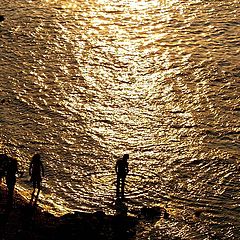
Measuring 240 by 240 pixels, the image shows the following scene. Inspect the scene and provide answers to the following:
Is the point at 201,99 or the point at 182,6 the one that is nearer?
the point at 201,99

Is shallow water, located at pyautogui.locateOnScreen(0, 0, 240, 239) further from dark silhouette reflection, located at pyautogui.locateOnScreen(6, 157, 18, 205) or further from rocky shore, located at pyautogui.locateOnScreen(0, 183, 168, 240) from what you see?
dark silhouette reflection, located at pyautogui.locateOnScreen(6, 157, 18, 205)

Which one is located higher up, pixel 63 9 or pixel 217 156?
pixel 63 9

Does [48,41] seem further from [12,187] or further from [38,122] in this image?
[12,187]

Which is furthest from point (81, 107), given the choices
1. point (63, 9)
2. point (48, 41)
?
point (63, 9)

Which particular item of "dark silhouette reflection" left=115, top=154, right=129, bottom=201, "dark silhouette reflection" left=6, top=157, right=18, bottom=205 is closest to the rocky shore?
"dark silhouette reflection" left=6, top=157, right=18, bottom=205

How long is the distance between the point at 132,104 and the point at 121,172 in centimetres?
931

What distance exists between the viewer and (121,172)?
29.0m

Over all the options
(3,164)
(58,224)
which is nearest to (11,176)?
(58,224)

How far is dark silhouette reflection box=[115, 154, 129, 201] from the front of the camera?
2869cm

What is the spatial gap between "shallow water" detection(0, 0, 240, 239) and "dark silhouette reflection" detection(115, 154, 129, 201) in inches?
17.6

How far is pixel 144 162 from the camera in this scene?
32.3 metres

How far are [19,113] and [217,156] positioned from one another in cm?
1168

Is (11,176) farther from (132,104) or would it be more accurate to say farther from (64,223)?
(132,104)

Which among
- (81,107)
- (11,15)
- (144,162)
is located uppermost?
(11,15)
